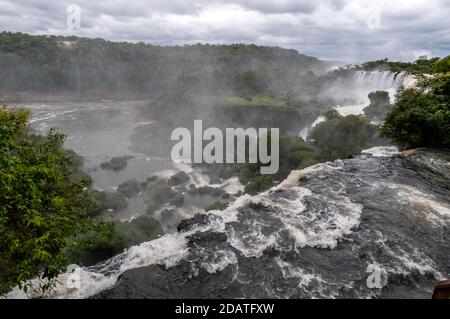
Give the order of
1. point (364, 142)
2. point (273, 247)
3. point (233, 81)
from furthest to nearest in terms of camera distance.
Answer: point (233, 81) → point (364, 142) → point (273, 247)

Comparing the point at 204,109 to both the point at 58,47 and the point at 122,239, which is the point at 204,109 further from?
the point at 58,47


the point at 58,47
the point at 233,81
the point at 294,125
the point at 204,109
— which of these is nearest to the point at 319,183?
the point at 294,125

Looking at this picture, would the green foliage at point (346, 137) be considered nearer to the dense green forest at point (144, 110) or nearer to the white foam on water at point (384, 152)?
the dense green forest at point (144, 110)

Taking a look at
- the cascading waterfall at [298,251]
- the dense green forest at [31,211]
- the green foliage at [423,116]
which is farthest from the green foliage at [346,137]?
the dense green forest at [31,211]

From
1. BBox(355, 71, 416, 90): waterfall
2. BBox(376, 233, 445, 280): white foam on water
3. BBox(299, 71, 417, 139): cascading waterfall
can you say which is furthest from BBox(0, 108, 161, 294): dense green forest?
BBox(299, 71, 417, 139): cascading waterfall

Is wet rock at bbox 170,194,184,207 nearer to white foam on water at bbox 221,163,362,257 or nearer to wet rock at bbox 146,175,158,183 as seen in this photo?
wet rock at bbox 146,175,158,183

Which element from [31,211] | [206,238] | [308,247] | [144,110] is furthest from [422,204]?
[144,110]
